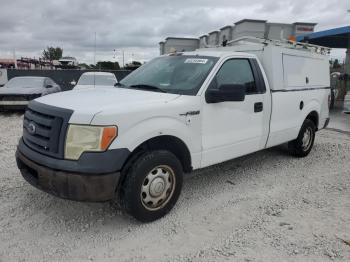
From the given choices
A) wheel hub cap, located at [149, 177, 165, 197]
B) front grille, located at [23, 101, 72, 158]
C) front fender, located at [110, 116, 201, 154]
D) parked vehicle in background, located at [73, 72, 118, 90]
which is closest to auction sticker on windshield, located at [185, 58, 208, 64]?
front fender, located at [110, 116, 201, 154]

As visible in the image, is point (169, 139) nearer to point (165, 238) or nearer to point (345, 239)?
point (165, 238)

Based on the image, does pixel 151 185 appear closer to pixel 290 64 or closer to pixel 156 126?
pixel 156 126

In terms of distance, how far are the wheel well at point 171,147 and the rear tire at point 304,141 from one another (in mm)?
3093

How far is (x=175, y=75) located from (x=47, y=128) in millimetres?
1789

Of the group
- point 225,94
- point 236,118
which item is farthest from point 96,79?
point 225,94

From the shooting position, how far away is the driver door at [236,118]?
4281 mm

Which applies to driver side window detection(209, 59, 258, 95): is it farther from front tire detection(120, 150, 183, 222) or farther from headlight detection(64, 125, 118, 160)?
headlight detection(64, 125, 118, 160)

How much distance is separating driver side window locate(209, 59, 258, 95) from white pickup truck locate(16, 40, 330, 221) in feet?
0.05

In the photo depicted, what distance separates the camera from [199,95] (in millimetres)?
4086

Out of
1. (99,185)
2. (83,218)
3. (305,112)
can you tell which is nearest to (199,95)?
(99,185)

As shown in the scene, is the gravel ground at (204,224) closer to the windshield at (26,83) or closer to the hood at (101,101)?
the hood at (101,101)

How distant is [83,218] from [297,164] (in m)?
4.01

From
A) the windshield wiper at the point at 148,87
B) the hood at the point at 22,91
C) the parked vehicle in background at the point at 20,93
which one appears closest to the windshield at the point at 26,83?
the parked vehicle in background at the point at 20,93

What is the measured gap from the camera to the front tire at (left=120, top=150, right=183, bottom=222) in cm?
348
